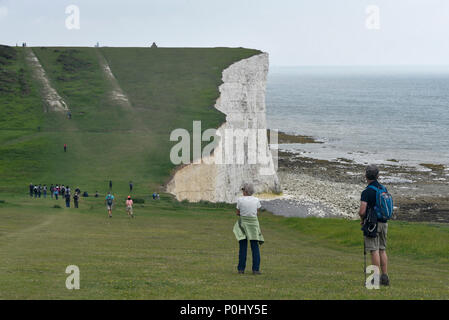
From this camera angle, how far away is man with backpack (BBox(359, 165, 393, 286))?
46.8 ft

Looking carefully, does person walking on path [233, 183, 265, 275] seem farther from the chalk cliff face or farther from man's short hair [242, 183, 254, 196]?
the chalk cliff face

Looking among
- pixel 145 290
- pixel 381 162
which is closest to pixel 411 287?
pixel 145 290

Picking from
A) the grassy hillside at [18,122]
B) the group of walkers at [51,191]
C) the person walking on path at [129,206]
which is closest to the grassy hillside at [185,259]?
the person walking on path at [129,206]

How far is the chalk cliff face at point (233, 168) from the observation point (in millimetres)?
60594

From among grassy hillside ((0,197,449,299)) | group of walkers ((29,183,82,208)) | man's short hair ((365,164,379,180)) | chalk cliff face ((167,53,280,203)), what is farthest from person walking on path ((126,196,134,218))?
man's short hair ((365,164,379,180))

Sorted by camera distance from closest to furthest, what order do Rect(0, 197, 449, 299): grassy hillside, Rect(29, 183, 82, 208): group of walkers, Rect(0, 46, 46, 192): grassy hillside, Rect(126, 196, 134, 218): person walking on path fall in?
Rect(0, 197, 449, 299): grassy hillside → Rect(126, 196, 134, 218): person walking on path → Rect(29, 183, 82, 208): group of walkers → Rect(0, 46, 46, 192): grassy hillside

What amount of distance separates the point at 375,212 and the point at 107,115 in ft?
228

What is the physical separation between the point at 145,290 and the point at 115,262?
569 centimetres

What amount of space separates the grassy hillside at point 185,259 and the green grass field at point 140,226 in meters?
0.05

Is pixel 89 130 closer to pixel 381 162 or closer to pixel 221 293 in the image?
pixel 381 162

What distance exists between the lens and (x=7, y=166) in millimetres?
59875

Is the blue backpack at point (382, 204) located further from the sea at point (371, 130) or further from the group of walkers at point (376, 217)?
the sea at point (371, 130)

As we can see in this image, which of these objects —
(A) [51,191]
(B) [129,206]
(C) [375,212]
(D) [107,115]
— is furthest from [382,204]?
(D) [107,115]

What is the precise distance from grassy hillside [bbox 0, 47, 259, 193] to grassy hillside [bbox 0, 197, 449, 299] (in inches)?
614
